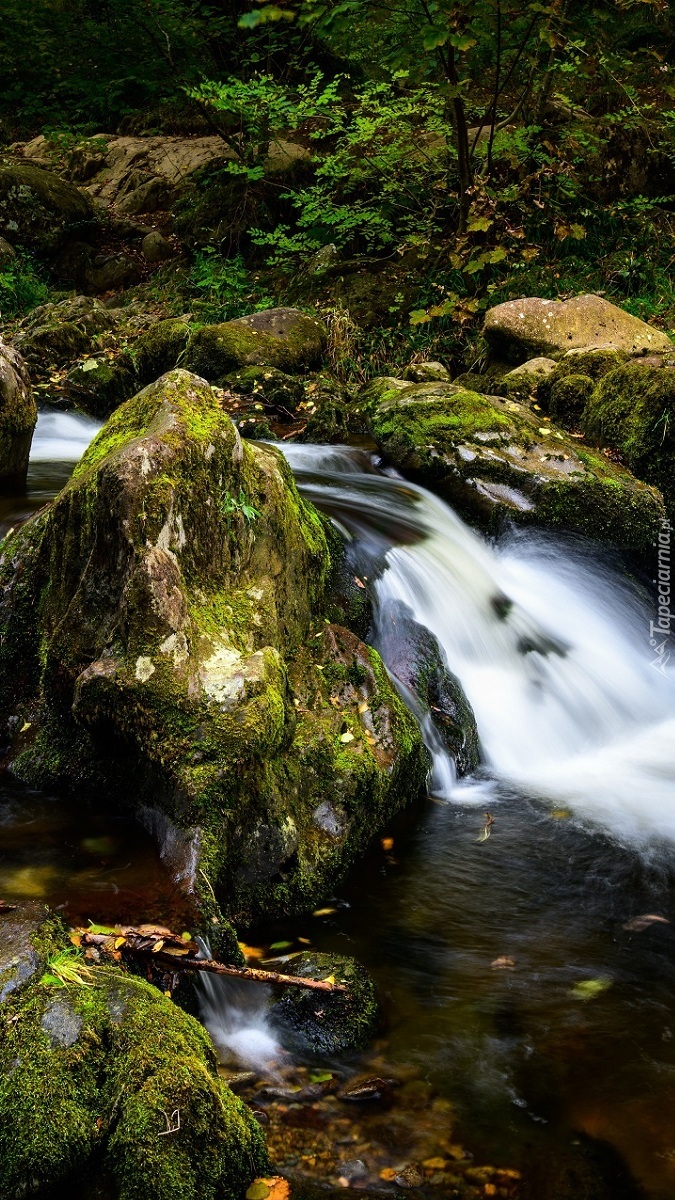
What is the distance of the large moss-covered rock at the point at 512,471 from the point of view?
706 cm

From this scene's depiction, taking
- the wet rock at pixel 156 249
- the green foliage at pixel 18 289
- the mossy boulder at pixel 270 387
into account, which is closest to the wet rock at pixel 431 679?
the mossy boulder at pixel 270 387

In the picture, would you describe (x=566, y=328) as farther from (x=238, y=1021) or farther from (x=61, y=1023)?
(x=61, y=1023)

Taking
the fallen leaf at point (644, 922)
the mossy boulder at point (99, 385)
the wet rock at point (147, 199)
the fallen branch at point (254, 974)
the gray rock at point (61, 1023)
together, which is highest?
the wet rock at point (147, 199)

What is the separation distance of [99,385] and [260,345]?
5.89 feet

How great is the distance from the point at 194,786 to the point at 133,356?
7.78 meters

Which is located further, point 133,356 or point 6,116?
point 6,116

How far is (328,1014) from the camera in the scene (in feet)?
9.67

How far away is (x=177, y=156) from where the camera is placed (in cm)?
1711

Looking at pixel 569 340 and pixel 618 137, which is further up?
pixel 618 137

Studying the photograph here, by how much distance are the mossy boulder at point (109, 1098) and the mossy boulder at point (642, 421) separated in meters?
6.51

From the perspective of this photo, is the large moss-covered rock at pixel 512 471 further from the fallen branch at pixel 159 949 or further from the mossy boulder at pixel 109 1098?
the mossy boulder at pixel 109 1098

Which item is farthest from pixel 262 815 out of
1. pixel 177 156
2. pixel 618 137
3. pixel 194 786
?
pixel 177 156

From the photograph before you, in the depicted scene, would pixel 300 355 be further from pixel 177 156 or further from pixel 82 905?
pixel 177 156

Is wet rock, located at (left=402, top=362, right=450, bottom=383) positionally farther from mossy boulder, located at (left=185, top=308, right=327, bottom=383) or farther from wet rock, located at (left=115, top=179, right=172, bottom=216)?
wet rock, located at (left=115, top=179, right=172, bottom=216)
